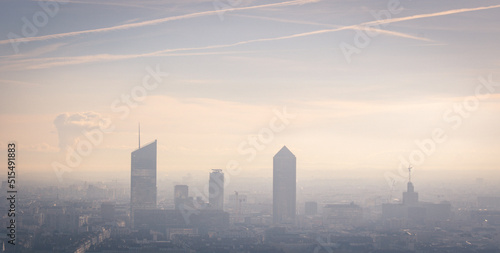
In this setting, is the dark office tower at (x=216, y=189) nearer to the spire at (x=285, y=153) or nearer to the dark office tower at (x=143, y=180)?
the spire at (x=285, y=153)

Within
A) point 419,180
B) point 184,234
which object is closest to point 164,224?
point 184,234

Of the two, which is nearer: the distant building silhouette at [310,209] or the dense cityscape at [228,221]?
the dense cityscape at [228,221]

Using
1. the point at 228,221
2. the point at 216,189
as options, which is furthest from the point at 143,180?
the point at 228,221

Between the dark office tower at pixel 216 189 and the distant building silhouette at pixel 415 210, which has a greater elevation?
the dark office tower at pixel 216 189

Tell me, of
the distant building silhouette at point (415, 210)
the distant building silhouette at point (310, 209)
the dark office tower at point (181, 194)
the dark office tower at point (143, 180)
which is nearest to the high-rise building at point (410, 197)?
the distant building silhouette at point (415, 210)

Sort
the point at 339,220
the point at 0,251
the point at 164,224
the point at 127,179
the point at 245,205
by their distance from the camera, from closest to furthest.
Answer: the point at 0,251, the point at 164,224, the point at 339,220, the point at 127,179, the point at 245,205

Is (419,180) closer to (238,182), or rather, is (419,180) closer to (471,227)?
(238,182)
